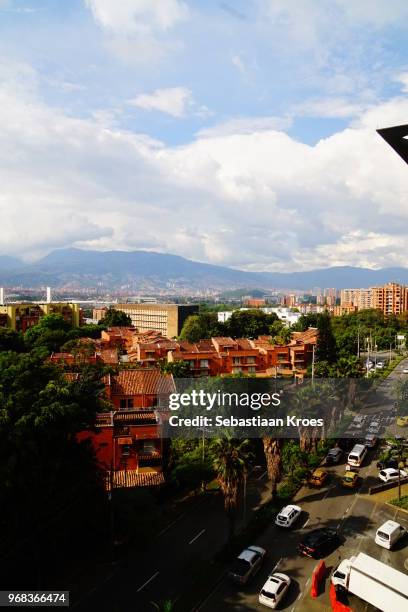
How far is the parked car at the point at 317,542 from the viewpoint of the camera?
1834 centimetres

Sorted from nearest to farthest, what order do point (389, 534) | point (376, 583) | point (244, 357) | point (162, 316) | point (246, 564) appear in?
point (376, 583) < point (246, 564) < point (389, 534) < point (244, 357) < point (162, 316)

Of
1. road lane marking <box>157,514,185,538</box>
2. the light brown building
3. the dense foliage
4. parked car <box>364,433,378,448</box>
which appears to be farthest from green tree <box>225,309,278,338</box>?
the light brown building

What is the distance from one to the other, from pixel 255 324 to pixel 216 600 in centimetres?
6335

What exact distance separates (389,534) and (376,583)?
461cm

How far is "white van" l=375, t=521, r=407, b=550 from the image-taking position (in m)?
18.9

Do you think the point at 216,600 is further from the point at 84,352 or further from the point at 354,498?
the point at 84,352

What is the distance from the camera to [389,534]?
18.9 metres

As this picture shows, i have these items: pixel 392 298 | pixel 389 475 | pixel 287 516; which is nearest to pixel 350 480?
pixel 389 475

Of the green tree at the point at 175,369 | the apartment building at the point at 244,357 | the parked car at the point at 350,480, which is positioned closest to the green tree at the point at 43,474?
the parked car at the point at 350,480

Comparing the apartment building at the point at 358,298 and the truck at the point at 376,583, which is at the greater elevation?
the apartment building at the point at 358,298

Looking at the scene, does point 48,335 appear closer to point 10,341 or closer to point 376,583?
point 10,341

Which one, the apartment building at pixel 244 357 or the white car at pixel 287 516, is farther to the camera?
the apartment building at pixel 244 357

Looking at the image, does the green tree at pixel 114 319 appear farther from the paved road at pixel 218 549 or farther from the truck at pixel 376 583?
the truck at pixel 376 583

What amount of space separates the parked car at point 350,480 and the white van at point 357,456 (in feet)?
6.55
